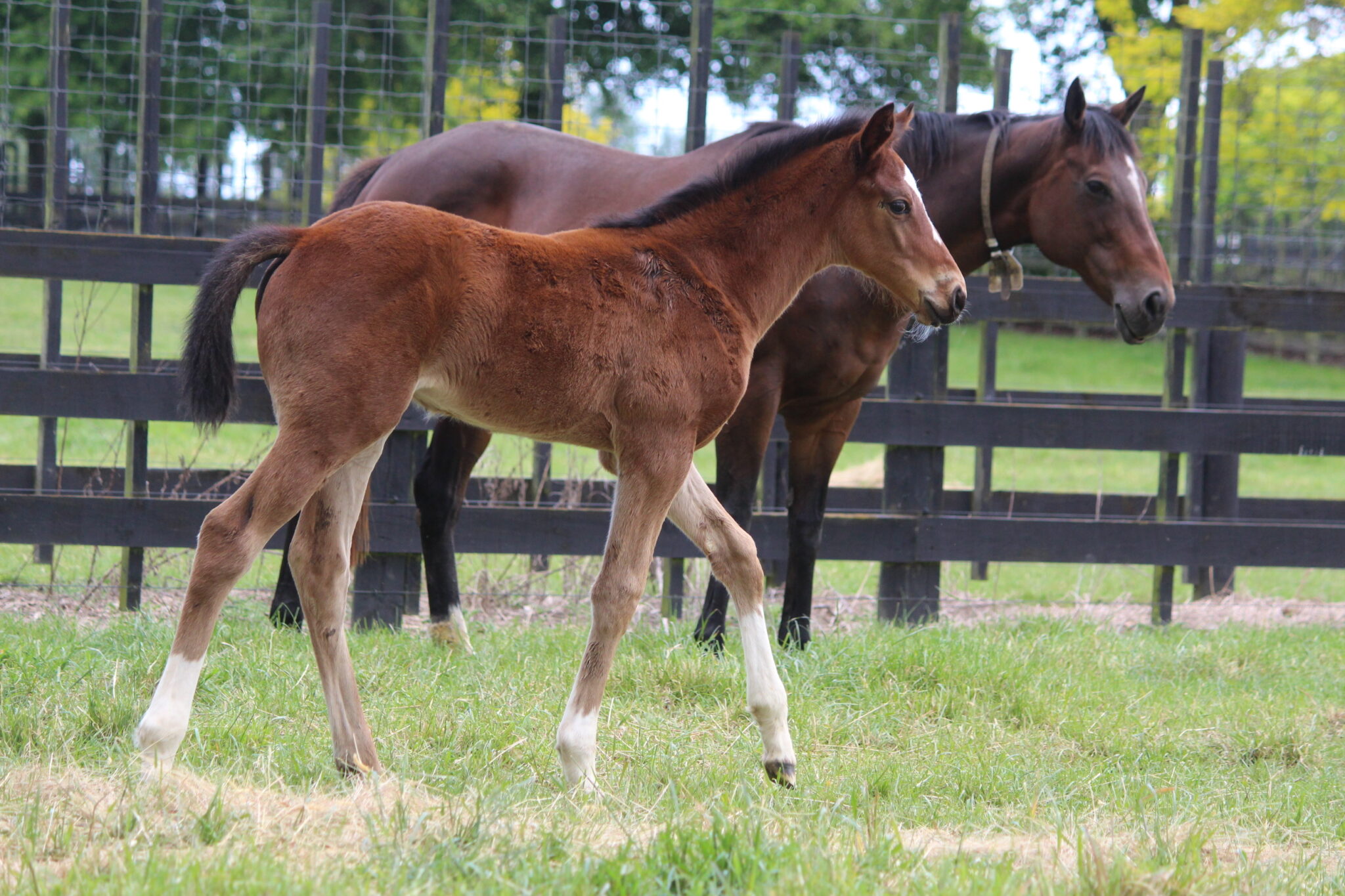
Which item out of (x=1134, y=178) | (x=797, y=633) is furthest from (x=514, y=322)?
(x=1134, y=178)

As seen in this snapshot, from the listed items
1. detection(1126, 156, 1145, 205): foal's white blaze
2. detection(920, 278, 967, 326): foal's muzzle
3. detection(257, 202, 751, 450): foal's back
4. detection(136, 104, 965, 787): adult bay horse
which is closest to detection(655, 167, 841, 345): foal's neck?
detection(136, 104, 965, 787): adult bay horse

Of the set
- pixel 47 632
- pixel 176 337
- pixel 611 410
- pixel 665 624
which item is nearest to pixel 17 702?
pixel 47 632

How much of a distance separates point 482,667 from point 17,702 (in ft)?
4.80

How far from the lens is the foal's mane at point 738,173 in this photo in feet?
10.7

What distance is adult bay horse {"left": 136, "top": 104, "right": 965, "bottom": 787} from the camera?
2.63 m

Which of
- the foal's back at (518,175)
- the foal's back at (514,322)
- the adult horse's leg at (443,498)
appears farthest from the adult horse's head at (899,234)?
the adult horse's leg at (443,498)

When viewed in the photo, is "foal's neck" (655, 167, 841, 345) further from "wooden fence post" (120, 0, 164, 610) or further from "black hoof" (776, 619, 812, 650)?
A: "wooden fence post" (120, 0, 164, 610)

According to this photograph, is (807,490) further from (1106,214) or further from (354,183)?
(354,183)

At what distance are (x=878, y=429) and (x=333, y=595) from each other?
3459 millimetres

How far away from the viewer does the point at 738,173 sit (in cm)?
330

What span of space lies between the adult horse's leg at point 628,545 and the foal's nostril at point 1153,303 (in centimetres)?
270

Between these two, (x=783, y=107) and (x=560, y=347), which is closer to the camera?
(x=560, y=347)

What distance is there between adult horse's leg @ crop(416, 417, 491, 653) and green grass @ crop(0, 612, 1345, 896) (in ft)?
1.17

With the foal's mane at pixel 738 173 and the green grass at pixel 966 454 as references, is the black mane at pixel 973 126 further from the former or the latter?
the green grass at pixel 966 454
